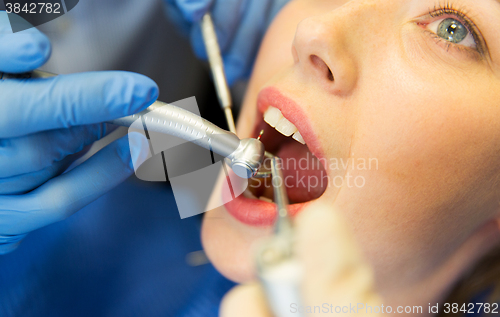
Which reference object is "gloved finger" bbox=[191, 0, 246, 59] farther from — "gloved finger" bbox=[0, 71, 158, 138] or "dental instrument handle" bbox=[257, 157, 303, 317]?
"dental instrument handle" bbox=[257, 157, 303, 317]

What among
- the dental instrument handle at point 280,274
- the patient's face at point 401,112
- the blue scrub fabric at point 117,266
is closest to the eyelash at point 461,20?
the patient's face at point 401,112

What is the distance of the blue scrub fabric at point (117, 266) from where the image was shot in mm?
975

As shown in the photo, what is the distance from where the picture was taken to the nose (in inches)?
25.9

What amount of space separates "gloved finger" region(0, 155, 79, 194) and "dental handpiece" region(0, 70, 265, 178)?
0.68 feet

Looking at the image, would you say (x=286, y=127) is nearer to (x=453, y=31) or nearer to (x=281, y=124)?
(x=281, y=124)

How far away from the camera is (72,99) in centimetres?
64

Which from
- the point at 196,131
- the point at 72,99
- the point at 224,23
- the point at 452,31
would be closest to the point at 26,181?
the point at 72,99

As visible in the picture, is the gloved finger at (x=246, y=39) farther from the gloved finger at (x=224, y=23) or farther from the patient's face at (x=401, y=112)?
the patient's face at (x=401, y=112)

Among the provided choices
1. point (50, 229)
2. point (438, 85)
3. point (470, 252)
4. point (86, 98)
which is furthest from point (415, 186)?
point (50, 229)

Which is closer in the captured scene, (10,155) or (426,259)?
(10,155)

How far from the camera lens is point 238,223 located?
0.83m

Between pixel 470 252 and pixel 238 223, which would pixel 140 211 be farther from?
pixel 470 252

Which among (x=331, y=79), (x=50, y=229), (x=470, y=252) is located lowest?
(x=50, y=229)

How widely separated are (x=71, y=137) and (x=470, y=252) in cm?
96
